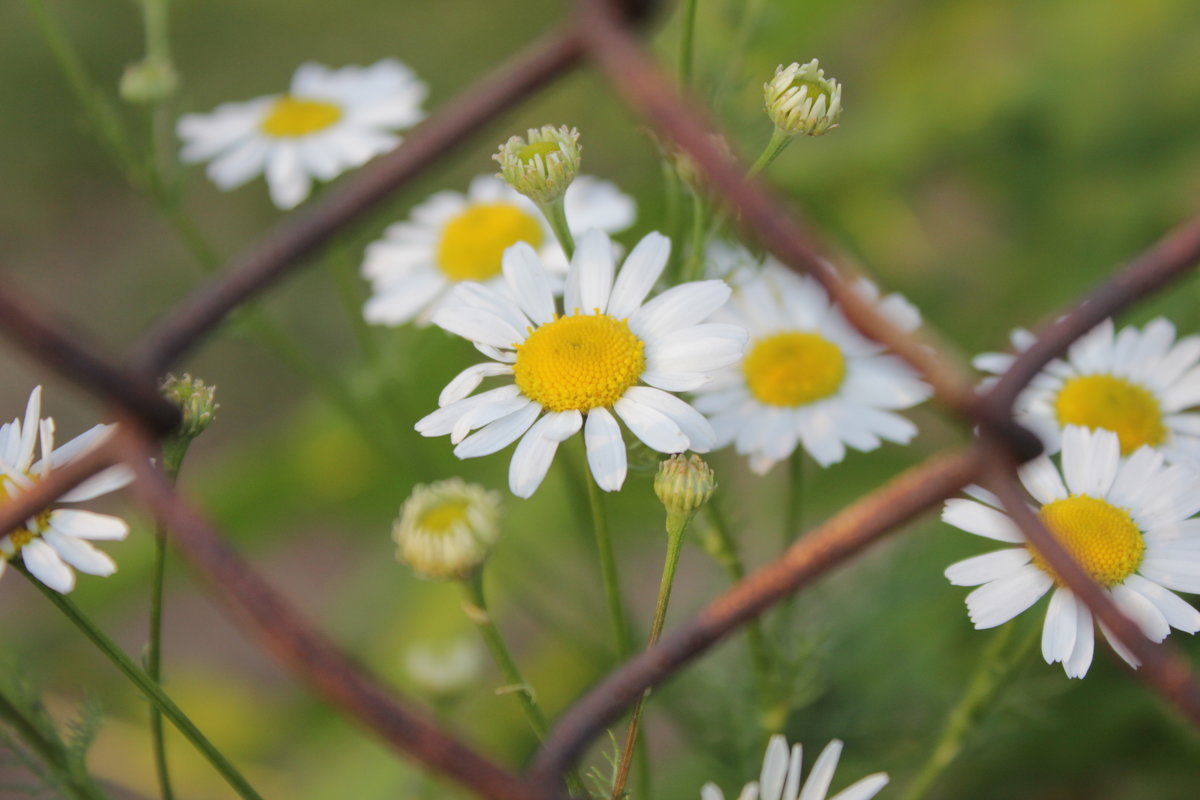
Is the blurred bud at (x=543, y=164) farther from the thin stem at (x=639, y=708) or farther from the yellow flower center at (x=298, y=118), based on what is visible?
the yellow flower center at (x=298, y=118)

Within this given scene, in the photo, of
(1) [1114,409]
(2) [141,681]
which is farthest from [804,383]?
(2) [141,681]

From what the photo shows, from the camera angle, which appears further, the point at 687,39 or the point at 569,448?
the point at 569,448

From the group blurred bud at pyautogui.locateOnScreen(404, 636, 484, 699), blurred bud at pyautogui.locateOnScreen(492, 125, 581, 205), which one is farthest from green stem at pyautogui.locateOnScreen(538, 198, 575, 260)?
blurred bud at pyautogui.locateOnScreen(404, 636, 484, 699)

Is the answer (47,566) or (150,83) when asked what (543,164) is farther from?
(150,83)

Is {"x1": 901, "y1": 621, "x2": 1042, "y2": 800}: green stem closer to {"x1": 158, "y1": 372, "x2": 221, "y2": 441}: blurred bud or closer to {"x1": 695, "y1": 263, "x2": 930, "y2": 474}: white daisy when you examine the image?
{"x1": 695, "y1": 263, "x2": 930, "y2": 474}: white daisy

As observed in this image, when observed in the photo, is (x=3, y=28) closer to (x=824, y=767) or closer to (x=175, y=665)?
(x=175, y=665)

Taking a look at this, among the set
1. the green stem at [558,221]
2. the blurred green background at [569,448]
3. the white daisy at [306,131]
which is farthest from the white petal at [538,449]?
the white daisy at [306,131]

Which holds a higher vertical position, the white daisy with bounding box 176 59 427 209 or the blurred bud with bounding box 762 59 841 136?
the white daisy with bounding box 176 59 427 209
